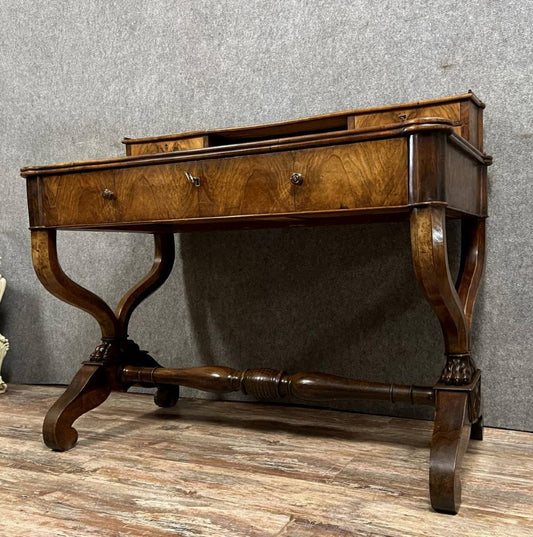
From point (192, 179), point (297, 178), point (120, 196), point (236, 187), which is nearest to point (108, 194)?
point (120, 196)

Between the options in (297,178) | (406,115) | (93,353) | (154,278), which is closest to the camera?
(297,178)

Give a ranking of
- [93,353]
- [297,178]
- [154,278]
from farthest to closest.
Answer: [154,278], [93,353], [297,178]

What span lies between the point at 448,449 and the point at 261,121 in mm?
1188

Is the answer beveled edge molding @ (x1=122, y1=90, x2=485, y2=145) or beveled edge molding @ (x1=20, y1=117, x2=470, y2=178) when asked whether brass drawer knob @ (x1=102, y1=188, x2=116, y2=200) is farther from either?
beveled edge molding @ (x1=122, y1=90, x2=485, y2=145)

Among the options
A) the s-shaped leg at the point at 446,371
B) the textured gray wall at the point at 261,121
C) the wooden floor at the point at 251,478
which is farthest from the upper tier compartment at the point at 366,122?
the wooden floor at the point at 251,478

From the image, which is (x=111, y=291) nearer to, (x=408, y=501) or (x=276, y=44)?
(x=276, y=44)

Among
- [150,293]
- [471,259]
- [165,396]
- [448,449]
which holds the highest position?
[471,259]

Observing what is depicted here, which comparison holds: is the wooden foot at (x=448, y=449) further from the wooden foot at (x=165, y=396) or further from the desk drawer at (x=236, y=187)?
the wooden foot at (x=165, y=396)

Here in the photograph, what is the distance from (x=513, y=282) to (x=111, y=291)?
135 centimetres

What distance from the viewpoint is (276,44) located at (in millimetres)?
1936

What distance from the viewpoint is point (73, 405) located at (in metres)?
1.57

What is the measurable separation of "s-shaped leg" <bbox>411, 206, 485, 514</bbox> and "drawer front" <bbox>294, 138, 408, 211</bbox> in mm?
74

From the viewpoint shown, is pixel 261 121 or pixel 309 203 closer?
pixel 309 203

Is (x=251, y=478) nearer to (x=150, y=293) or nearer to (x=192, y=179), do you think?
(x=192, y=179)
